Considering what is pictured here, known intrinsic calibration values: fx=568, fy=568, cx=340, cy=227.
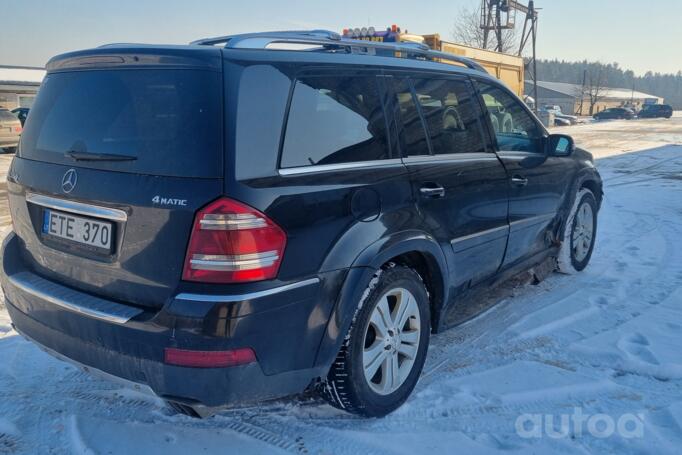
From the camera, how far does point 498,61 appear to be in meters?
14.6

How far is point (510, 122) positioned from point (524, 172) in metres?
0.44

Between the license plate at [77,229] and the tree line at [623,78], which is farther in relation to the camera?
the tree line at [623,78]

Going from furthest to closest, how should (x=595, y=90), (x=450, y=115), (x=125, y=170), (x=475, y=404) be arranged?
(x=595, y=90) < (x=450, y=115) < (x=475, y=404) < (x=125, y=170)

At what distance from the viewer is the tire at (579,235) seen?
200 inches

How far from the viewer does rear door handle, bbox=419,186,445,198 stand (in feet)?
10.0

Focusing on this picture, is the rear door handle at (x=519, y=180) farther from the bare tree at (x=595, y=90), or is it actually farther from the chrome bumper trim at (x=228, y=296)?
the bare tree at (x=595, y=90)

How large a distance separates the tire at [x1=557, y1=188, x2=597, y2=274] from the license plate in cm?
391

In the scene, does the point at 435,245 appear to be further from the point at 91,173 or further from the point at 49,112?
the point at 49,112

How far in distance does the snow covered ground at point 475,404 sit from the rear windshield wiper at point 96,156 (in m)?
1.35

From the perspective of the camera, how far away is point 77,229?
2525 mm

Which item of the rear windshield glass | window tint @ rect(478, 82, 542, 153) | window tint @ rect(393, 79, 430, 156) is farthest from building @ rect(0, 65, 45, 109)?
window tint @ rect(393, 79, 430, 156)

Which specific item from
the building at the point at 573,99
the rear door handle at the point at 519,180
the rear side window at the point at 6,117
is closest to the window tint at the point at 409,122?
the rear door handle at the point at 519,180

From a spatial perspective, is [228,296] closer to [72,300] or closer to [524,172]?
[72,300]

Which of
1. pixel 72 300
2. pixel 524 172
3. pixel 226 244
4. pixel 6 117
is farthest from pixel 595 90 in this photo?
pixel 72 300
